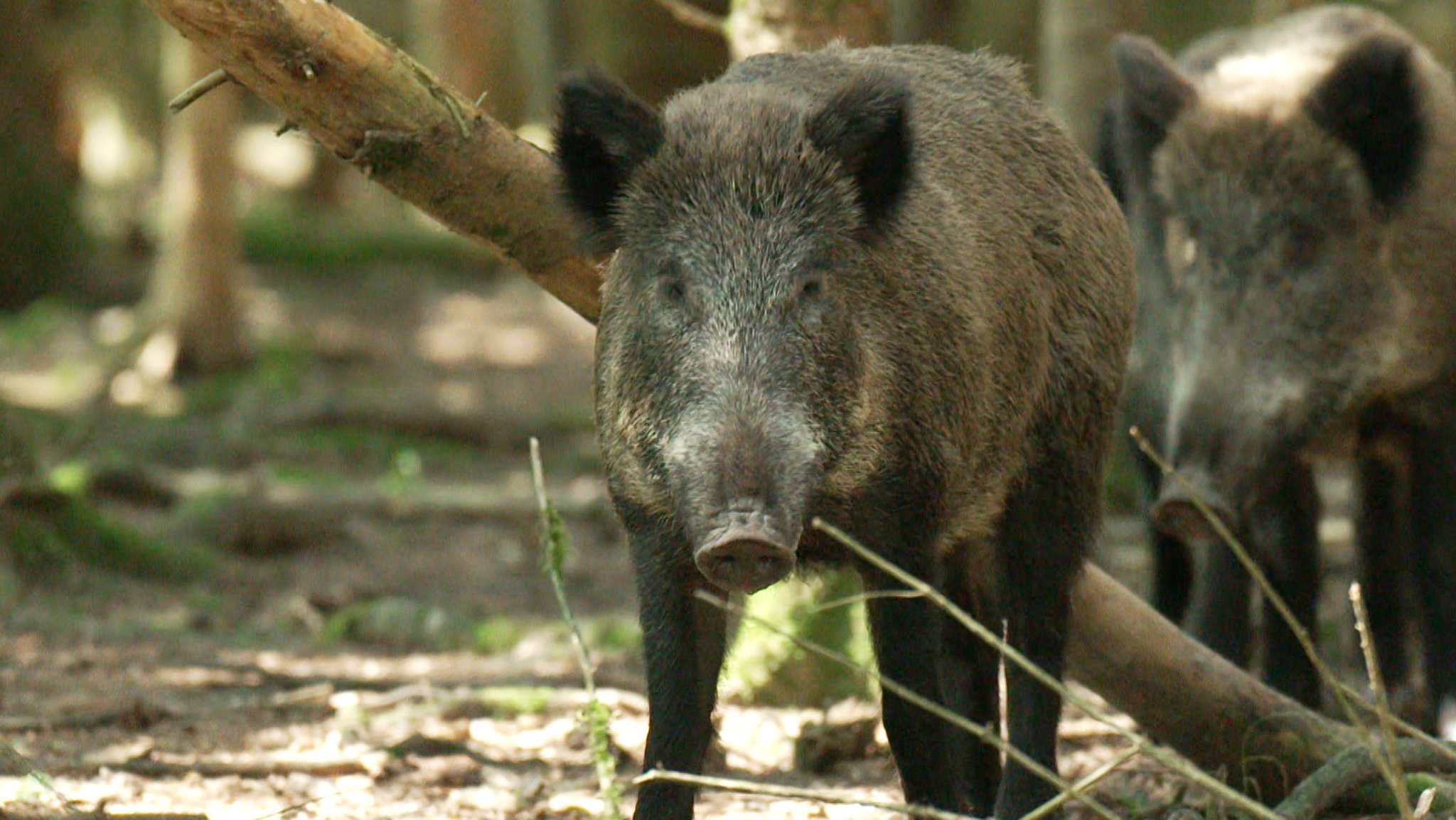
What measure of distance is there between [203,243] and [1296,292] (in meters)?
9.15

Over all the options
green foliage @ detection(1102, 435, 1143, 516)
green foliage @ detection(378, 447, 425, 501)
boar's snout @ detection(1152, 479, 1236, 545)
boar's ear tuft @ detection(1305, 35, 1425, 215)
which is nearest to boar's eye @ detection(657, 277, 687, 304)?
boar's snout @ detection(1152, 479, 1236, 545)

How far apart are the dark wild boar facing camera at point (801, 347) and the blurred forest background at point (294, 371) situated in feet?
3.77

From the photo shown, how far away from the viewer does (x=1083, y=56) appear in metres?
8.81

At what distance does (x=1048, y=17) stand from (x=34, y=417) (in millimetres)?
6418

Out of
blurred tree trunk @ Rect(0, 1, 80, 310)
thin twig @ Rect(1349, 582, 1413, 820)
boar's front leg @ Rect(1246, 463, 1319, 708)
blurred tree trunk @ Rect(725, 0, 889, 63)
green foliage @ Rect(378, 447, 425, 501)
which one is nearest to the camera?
thin twig @ Rect(1349, 582, 1413, 820)

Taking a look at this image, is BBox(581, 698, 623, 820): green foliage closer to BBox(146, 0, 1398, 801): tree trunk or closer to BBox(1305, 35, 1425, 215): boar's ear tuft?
BBox(146, 0, 1398, 801): tree trunk

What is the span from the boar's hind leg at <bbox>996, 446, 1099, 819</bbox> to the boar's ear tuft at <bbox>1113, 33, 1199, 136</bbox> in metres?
2.34

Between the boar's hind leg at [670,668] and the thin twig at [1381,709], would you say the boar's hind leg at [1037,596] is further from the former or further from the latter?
the thin twig at [1381,709]

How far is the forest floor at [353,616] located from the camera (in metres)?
5.36

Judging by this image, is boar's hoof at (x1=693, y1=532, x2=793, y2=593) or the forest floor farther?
the forest floor

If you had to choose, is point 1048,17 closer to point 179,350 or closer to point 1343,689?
point 1343,689

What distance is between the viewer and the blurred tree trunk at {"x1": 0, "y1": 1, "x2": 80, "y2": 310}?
1702 centimetres

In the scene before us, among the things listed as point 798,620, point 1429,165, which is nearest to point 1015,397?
point 798,620

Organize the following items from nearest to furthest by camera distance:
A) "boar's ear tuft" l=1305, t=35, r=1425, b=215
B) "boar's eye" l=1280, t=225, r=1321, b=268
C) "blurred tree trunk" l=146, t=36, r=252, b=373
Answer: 1. "boar's ear tuft" l=1305, t=35, r=1425, b=215
2. "boar's eye" l=1280, t=225, r=1321, b=268
3. "blurred tree trunk" l=146, t=36, r=252, b=373
